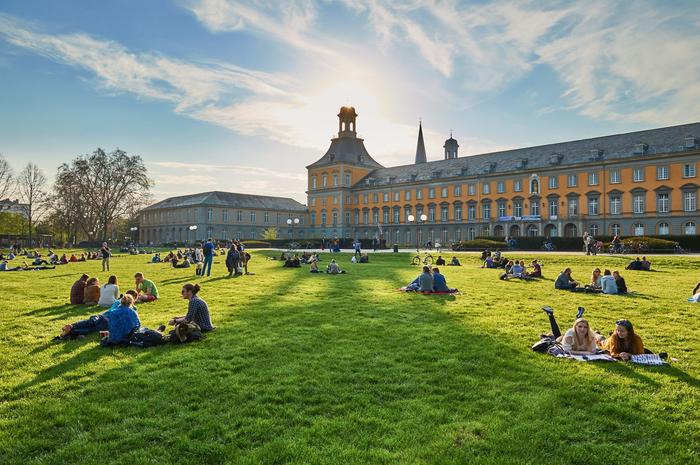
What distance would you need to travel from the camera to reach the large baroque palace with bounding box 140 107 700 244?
53719 mm

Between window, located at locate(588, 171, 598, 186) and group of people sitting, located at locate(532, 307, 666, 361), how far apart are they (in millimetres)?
56145

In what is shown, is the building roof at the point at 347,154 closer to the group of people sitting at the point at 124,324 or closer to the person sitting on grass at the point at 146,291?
the person sitting on grass at the point at 146,291

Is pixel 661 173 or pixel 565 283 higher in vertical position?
pixel 661 173

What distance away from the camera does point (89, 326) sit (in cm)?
972

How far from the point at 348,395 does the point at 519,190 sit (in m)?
63.7

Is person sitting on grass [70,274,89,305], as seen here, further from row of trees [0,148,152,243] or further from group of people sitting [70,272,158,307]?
row of trees [0,148,152,243]

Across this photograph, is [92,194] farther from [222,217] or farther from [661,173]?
[661,173]

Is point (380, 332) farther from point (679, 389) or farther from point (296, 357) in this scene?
point (679, 389)

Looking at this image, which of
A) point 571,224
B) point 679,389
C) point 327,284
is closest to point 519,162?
point 571,224

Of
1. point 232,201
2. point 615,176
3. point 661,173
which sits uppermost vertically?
point 232,201

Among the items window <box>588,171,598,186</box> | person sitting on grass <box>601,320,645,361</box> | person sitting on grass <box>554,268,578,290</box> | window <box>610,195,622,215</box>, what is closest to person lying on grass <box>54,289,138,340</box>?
person sitting on grass <box>601,320,645,361</box>

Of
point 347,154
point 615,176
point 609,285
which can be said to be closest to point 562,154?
point 615,176

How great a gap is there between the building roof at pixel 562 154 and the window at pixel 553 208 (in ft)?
14.8

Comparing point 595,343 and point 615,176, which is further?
point 615,176
